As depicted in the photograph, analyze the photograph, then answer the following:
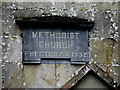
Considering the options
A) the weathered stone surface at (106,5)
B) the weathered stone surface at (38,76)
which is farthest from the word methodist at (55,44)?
the weathered stone surface at (106,5)

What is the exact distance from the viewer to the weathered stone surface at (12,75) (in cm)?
A: 364

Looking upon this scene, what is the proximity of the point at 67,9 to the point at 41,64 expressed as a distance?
63 cm

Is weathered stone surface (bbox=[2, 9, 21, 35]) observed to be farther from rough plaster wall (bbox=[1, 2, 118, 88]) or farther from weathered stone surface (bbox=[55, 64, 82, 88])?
weathered stone surface (bbox=[55, 64, 82, 88])

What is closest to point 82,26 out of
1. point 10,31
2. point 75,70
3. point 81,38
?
point 81,38

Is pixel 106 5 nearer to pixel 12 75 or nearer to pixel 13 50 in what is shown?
pixel 13 50

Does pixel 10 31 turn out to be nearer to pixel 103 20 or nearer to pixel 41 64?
pixel 41 64

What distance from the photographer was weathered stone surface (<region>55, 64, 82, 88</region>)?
3666 mm

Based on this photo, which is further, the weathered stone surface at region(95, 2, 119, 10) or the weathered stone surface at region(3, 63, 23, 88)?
the weathered stone surface at region(95, 2, 119, 10)

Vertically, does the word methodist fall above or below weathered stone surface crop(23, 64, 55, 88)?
above

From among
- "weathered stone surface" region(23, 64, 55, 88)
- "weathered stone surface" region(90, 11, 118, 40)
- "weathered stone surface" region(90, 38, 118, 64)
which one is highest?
"weathered stone surface" region(90, 11, 118, 40)

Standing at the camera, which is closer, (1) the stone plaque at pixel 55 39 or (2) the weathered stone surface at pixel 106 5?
(1) the stone plaque at pixel 55 39

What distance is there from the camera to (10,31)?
3.68m

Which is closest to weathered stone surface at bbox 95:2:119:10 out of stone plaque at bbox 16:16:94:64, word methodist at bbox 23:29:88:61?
stone plaque at bbox 16:16:94:64

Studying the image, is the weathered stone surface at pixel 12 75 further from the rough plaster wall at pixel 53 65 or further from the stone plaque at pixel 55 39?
the stone plaque at pixel 55 39
